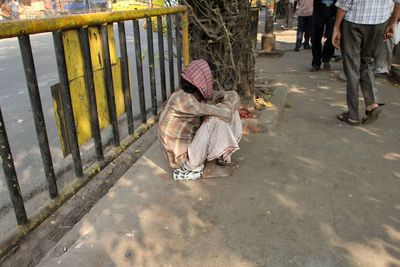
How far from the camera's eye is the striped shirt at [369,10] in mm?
3598

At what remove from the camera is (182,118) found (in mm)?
2830

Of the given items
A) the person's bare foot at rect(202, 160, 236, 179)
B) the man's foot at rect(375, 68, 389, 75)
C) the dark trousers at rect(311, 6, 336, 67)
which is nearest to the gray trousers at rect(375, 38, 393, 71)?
the man's foot at rect(375, 68, 389, 75)

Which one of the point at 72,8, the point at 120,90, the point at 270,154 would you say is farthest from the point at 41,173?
the point at 72,8

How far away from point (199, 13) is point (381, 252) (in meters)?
3.03

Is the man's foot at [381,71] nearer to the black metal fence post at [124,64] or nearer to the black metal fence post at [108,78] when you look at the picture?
the black metal fence post at [124,64]

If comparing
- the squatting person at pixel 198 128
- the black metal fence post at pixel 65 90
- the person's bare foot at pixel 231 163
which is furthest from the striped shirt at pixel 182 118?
the black metal fence post at pixel 65 90

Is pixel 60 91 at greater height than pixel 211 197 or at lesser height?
greater

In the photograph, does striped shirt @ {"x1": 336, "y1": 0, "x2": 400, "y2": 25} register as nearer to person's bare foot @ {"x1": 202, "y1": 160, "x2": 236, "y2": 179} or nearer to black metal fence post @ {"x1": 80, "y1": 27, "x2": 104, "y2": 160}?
person's bare foot @ {"x1": 202, "y1": 160, "x2": 236, "y2": 179}

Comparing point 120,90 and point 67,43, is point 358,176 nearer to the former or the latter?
point 120,90

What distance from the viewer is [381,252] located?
6.81 feet

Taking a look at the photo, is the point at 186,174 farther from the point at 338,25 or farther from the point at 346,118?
the point at 338,25

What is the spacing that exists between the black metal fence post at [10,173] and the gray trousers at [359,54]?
3.36 metres

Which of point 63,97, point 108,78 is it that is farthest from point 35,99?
point 108,78

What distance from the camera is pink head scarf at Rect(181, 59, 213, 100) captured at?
8.93ft
